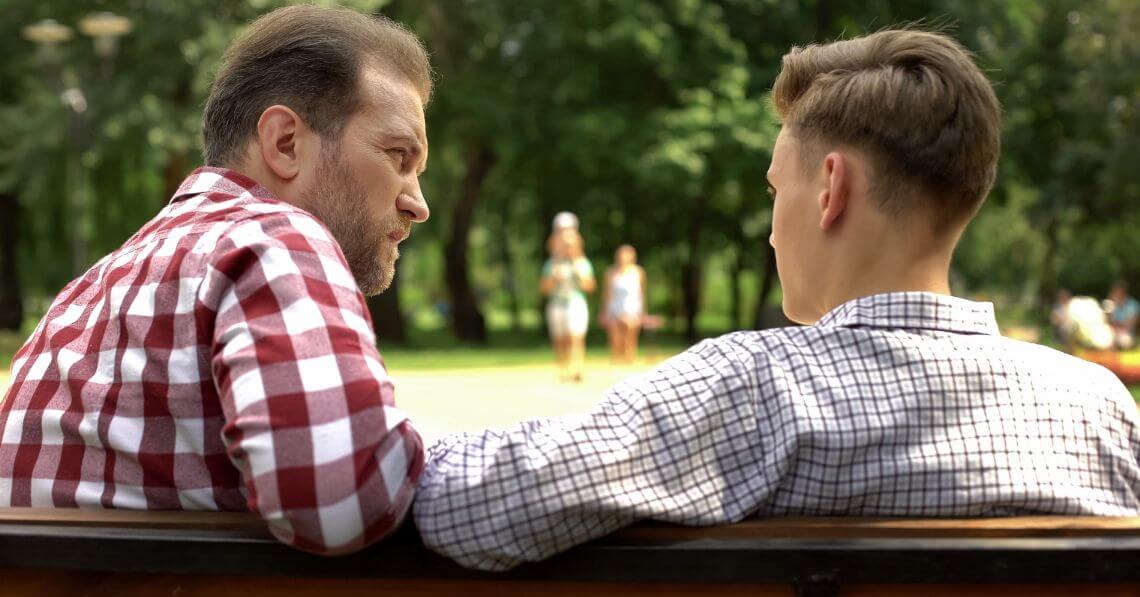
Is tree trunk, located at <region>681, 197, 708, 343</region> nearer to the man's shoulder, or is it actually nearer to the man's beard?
the man's beard

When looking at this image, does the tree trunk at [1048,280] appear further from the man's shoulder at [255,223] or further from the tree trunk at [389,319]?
the man's shoulder at [255,223]

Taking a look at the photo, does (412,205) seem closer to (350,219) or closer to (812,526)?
(350,219)

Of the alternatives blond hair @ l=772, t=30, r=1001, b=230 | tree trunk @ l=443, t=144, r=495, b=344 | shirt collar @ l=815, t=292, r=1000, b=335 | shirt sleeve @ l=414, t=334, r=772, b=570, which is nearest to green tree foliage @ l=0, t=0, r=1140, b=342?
tree trunk @ l=443, t=144, r=495, b=344

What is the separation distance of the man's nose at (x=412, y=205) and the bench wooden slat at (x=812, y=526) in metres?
0.69

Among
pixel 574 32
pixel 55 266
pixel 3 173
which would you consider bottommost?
pixel 55 266

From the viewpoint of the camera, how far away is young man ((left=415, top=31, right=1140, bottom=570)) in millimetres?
1505

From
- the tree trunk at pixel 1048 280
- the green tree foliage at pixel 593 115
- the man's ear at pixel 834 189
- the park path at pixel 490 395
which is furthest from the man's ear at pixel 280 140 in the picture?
the tree trunk at pixel 1048 280

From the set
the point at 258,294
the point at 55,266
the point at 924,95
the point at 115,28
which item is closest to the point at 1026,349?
the point at 924,95

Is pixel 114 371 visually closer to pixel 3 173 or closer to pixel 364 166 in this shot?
pixel 364 166

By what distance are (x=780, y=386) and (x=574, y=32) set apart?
28.0 metres

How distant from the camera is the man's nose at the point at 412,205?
208 centimetres

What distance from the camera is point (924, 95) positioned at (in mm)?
1671

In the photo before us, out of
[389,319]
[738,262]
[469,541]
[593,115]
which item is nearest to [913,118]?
[469,541]

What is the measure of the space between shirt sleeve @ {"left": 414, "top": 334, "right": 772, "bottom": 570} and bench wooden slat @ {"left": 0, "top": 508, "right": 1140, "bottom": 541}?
28 millimetres
